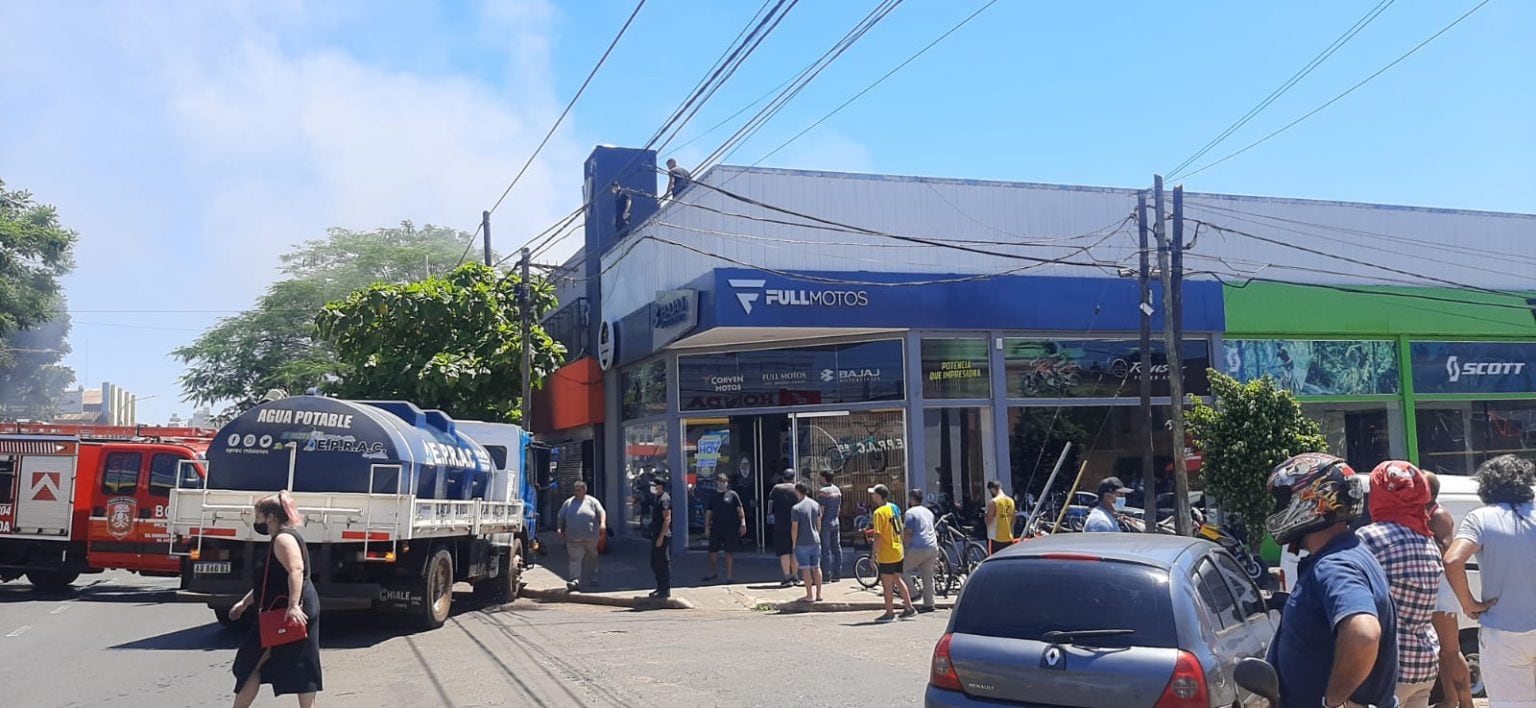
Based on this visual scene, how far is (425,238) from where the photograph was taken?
4641 cm

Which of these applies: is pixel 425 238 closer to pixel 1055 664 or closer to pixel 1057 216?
pixel 1057 216

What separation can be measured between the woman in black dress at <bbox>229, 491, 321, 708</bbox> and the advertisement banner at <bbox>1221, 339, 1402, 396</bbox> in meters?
18.9

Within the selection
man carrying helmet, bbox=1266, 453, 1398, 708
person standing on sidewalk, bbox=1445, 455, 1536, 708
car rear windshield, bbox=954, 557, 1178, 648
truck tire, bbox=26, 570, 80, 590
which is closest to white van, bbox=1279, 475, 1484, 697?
person standing on sidewalk, bbox=1445, 455, 1536, 708

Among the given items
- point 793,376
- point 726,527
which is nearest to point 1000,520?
point 726,527

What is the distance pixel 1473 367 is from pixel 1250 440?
33.1 feet

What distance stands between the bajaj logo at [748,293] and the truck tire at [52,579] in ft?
36.2

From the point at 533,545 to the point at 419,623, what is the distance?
523 centimetres

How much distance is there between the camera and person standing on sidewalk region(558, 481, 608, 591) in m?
16.8

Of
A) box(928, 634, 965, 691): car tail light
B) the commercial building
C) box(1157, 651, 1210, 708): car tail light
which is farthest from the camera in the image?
the commercial building

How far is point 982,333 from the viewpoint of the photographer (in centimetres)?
2070

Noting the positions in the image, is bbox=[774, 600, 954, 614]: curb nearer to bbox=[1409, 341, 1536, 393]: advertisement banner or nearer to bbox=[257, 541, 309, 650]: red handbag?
bbox=[257, 541, 309, 650]: red handbag

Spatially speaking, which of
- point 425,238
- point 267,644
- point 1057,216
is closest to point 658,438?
point 1057,216

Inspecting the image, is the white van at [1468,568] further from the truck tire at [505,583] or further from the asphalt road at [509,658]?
the truck tire at [505,583]

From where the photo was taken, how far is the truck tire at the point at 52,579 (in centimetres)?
1764
